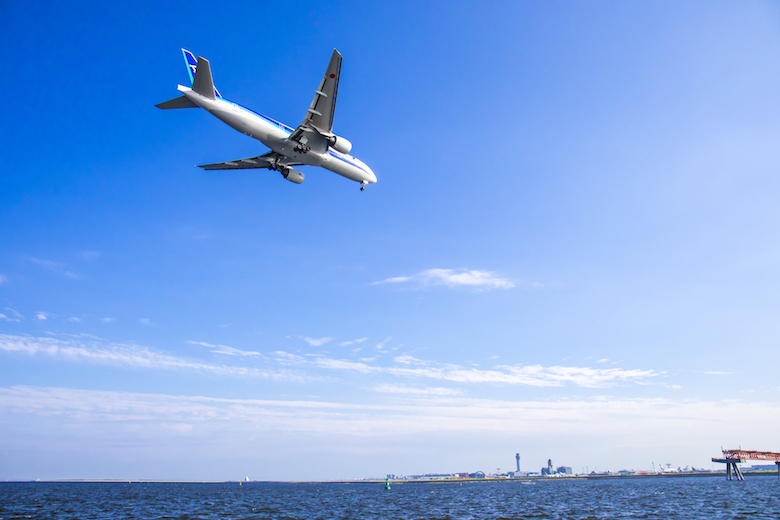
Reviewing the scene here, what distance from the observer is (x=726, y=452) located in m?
124

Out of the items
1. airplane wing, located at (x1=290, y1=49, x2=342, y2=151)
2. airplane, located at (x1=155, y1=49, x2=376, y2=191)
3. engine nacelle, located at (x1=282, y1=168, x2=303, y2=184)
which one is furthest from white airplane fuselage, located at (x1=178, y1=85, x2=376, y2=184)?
engine nacelle, located at (x1=282, y1=168, x2=303, y2=184)

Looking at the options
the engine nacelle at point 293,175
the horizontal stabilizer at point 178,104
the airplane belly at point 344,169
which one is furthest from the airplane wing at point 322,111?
the horizontal stabilizer at point 178,104

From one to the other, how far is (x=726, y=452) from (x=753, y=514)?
302ft

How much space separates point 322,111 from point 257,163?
10.6m

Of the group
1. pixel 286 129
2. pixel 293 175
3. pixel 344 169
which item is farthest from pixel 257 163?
pixel 344 169

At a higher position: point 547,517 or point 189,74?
point 189,74

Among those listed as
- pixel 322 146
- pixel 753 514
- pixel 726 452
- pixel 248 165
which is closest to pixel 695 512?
pixel 753 514

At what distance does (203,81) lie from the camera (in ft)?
117

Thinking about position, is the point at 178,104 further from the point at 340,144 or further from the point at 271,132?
the point at 340,144

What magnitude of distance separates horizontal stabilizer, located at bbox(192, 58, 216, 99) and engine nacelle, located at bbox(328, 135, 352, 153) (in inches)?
408

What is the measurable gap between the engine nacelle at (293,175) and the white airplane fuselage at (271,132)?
90.6 inches

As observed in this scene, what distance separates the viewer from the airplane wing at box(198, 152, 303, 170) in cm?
4459

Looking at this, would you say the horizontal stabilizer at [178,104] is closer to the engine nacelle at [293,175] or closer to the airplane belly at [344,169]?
the engine nacelle at [293,175]

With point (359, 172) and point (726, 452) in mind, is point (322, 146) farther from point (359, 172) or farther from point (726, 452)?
point (726, 452)
